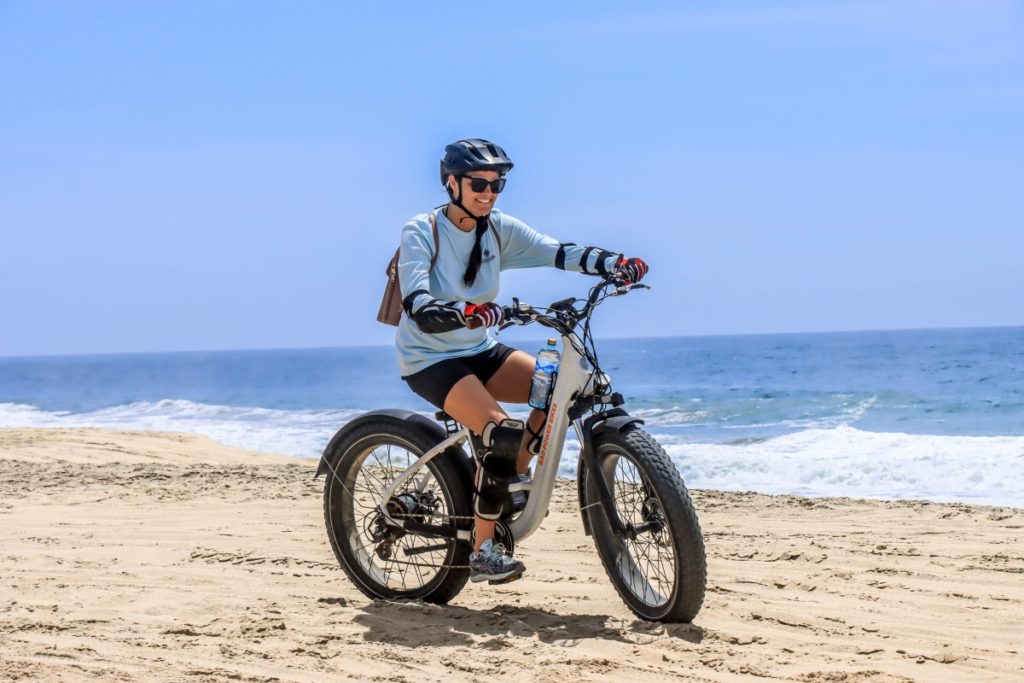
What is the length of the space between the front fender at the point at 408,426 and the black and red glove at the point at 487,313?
89 cm

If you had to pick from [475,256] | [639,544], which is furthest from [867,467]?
[475,256]

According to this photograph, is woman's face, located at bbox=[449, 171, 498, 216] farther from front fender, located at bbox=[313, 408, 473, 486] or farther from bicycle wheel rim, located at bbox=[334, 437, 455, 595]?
bicycle wheel rim, located at bbox=[334, 437, 455, 595]

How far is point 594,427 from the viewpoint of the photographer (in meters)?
4.35

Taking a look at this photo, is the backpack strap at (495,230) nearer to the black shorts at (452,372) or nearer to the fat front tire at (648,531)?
the black shorts at (452,372)

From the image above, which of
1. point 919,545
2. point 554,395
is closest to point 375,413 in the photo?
point 554,395

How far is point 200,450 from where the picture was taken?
44.2ft

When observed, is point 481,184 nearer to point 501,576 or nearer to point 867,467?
point 501,576

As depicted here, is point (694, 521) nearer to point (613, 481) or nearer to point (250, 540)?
point (613, 481)

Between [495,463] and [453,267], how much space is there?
0.84 meters

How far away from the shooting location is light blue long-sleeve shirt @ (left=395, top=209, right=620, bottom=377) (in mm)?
4504

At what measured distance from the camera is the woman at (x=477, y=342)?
14.8ft

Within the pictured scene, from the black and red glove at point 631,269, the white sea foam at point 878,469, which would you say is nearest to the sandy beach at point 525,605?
the black and red glove at point 631,269

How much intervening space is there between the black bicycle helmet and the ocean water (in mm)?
5860

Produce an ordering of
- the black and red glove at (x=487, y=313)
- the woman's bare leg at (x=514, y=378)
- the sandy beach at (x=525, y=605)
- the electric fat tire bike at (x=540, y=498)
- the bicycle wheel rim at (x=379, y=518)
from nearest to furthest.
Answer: the sandy beach at (x=525, y=605), the black and red glove at (x=487, y=313), the electric fat tire bike at (x=540, y=498), the woman's bare leg at (x=514, y=378), the bicycle wheel rim at (x=379, y=518)
